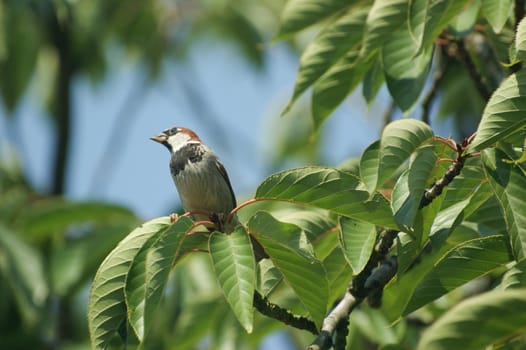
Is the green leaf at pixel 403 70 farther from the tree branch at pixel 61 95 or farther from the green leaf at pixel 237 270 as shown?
the tree branch at pixel 61 95

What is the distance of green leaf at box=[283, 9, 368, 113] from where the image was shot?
2.90 metres

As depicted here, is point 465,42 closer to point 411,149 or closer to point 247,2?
point 411,149

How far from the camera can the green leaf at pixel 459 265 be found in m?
2.18

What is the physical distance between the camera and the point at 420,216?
2.20 m

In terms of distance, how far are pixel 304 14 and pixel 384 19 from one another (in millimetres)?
A: 438

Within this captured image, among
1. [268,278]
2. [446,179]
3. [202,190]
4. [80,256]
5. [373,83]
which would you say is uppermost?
[373,83]

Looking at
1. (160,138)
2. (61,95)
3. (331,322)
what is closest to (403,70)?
(331,322)

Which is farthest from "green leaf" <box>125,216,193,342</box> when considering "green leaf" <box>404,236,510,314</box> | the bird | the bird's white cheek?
the bird's white cheek

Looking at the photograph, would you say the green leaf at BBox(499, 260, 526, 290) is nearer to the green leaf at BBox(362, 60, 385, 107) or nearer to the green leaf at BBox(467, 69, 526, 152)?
the green leaf at BBox(467, 69, 526, 152)

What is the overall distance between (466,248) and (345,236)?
1.03 feet

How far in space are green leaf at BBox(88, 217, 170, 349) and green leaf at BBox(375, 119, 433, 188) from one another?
0.62 meters

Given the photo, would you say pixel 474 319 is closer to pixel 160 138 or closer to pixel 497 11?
pixel 497 11

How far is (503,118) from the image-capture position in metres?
2.04

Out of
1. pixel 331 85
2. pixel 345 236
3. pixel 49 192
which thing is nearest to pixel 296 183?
pixel 345 236
